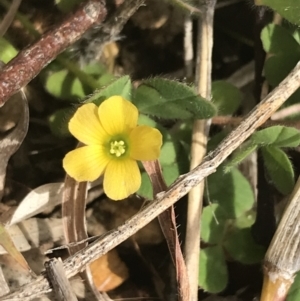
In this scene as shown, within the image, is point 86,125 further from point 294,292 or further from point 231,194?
point 294,292

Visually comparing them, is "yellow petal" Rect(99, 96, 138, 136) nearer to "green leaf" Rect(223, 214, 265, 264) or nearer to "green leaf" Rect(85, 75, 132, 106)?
"green leaf" Rect(85, 75, 132, 106)

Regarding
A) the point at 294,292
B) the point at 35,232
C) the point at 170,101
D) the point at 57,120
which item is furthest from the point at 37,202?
the point at 294,292

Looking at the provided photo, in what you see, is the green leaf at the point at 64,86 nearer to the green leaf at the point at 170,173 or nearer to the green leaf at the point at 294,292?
the green leaf at the point at 170,173

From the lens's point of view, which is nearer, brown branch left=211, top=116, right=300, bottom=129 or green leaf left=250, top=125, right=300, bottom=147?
green leaf left=250, top=125, right=300, bottom=147

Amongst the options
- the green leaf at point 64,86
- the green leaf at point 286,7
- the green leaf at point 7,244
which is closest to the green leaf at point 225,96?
the green leaf at point 286,7

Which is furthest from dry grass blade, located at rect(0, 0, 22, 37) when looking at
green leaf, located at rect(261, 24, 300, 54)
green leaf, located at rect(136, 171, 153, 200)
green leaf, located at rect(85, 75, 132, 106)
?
green leaf, located at rect(261, 24, 300, 54)

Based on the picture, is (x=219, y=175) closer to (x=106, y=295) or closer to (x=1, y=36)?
(x=106, y=295)
